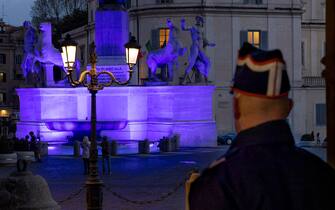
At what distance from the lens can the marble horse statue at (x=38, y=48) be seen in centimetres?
3906

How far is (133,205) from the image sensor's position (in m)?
16.5

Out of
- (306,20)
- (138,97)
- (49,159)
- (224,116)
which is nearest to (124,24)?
(138,97)

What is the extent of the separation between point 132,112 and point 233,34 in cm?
1752

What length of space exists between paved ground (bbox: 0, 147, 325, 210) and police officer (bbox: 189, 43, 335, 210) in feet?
42.1


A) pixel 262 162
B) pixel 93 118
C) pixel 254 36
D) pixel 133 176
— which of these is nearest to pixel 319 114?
pixel 254 36

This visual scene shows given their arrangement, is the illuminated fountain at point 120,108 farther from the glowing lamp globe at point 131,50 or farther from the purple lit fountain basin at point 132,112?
the glowing lamp globe at point 131,50

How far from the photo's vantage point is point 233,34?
5334cm

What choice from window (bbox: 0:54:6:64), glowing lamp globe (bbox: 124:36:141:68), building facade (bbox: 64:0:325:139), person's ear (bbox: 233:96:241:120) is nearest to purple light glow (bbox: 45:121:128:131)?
building facade (bbox: 64:0:325:139)

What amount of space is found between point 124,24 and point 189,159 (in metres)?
10.4

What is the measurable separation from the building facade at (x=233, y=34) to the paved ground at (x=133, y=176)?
710 inches

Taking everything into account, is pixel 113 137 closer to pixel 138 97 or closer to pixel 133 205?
pixel 138 97

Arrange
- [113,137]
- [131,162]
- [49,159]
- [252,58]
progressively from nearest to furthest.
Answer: [252,58] → [131,162] → [49,159] → [113,137]

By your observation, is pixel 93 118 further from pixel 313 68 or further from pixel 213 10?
pixel 313 68

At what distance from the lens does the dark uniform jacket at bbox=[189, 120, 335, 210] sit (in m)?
3.06
